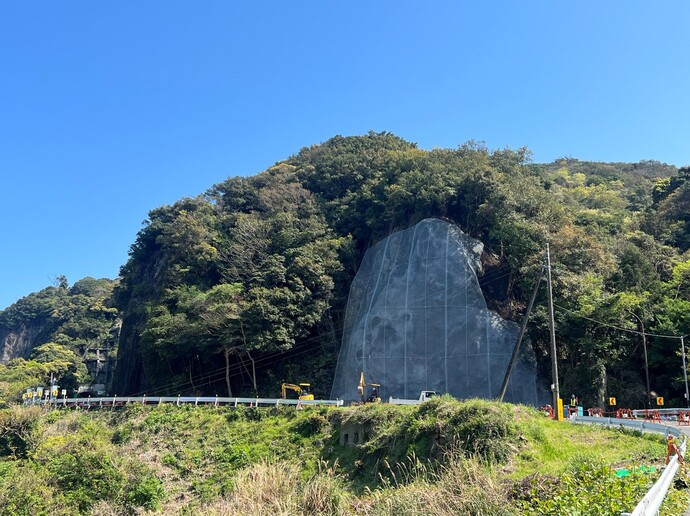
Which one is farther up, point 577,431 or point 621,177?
point 621,177

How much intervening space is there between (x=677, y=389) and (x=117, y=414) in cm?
3680

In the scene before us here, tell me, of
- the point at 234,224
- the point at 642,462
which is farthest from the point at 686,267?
the point at 234,224

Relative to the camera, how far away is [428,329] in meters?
41.1

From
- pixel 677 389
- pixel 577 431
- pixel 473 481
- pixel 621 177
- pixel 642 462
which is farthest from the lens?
pixel 621 177

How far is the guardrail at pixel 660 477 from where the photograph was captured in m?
5.73

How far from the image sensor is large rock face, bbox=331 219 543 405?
3800 cm

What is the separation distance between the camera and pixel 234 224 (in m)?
55.6

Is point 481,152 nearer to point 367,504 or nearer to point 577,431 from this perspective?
point 577,431

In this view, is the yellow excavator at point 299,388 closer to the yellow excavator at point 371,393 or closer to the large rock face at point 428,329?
the large rock face at point 428,329

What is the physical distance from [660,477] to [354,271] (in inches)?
1656

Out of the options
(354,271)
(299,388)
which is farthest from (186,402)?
(354,271)

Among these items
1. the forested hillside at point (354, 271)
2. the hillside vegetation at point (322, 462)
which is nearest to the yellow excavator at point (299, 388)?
the forested hillside at point (354, 271)

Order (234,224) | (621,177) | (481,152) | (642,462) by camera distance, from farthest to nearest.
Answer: (621,177) < (234,224) < (481,152) < (642,462)

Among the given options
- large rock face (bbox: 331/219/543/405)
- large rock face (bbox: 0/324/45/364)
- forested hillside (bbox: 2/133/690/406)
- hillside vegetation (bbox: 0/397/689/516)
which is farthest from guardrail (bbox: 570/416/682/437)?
large rock face (bbox: 0/324/45/364)
